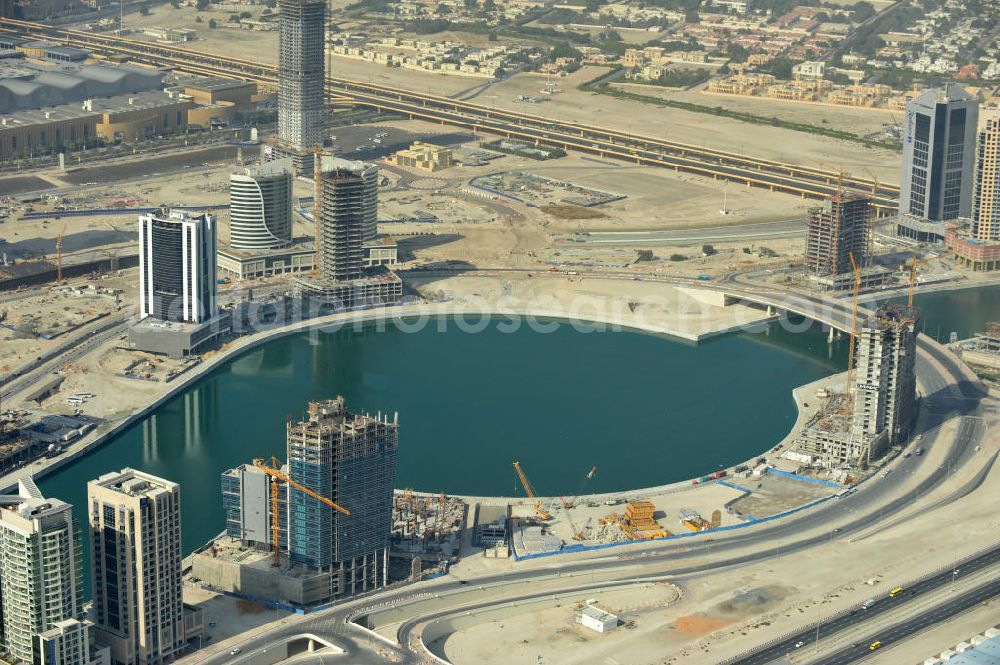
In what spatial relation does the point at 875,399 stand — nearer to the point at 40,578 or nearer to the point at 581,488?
the point at 581,488

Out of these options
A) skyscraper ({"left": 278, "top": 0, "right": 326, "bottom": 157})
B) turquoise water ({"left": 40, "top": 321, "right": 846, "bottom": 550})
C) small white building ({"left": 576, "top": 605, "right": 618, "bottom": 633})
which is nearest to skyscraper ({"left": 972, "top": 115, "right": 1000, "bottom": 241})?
turquoise water ({"left": 40, "top": 321, "right": 846, "bottom": 550})

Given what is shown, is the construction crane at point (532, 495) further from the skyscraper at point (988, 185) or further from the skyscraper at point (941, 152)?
the skyscraper at point (941, 152)

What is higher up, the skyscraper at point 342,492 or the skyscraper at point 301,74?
the skyscraper at point 301,74

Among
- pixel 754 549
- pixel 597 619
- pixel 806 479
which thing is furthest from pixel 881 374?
pixel 597 619

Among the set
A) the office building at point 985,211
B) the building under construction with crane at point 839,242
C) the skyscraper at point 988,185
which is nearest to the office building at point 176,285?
the building under construction with crane at point 839,242

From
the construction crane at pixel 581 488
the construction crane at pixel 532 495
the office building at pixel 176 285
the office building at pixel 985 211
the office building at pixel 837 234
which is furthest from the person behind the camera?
the office building at pixel 985 211

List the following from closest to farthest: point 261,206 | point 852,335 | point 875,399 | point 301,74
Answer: point 875,399, point 852,335, point 261,206, point 301,74
